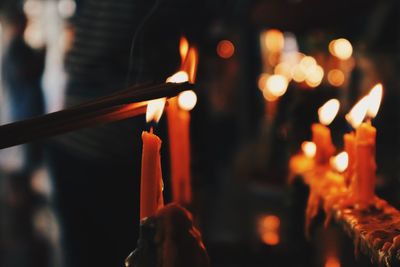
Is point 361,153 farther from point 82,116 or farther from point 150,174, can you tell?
point 82,116

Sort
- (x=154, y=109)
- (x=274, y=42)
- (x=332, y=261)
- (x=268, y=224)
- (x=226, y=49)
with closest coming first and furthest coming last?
(x=154, y=109) < (x=332, y=261) < (x=268, y=224) < (x=274, y=42) < (x=226, y=49)

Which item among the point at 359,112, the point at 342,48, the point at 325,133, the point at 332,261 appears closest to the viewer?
the point at 359,112

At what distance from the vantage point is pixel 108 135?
6.88 ft

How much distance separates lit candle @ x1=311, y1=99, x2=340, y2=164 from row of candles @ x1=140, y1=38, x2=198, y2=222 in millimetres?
433

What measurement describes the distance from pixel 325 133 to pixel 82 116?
3.32 ft

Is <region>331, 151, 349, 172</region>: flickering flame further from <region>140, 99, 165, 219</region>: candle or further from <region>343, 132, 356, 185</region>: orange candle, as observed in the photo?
<region>140, 99, 165, 219</region>: candle

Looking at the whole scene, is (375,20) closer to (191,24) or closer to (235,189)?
(235,189)

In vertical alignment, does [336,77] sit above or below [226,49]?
below

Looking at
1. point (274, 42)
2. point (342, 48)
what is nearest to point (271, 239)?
point (342, 48)

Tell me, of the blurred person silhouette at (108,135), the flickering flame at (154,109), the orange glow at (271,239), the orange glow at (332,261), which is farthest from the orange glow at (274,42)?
the flickering flame at (154,109)

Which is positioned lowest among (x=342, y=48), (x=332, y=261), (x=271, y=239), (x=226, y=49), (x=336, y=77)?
(x=271, y=239)

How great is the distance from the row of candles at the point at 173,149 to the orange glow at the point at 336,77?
16.5ft

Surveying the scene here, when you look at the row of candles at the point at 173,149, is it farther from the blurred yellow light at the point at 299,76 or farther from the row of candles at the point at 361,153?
the blurred yellow light at the point at 299,76

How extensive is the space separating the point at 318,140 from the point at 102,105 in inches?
40.0
